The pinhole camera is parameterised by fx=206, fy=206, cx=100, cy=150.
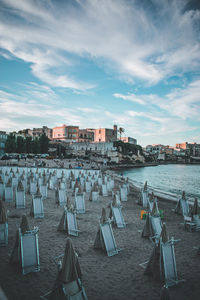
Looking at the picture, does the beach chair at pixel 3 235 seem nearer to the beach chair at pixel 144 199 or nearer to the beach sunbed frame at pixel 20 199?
the beach sunbed frame at pixel 20 199

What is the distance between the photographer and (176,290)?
4.85 meters

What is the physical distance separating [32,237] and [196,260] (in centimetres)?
501

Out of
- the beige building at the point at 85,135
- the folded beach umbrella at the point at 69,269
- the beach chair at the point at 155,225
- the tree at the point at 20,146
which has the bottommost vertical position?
the beach chair at the point at 155,225

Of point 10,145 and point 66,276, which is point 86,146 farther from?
point 66,276

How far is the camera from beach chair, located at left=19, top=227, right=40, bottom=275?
17.0ft

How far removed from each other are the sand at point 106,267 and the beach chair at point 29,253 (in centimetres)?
17

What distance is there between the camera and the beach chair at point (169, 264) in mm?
5020

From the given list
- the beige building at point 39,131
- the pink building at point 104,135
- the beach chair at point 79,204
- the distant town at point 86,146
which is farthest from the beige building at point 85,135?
the beach chair at point 79,204

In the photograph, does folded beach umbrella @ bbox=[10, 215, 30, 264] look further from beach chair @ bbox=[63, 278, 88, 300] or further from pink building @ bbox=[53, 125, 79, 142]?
pink building @ bbox=[53, 125, 79, 142]

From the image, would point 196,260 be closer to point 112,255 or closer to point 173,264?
point 173,264

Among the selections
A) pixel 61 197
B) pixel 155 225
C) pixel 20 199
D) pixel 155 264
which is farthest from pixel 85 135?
pixel 155 264

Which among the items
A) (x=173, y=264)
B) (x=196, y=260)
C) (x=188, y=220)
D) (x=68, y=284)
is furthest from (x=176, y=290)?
(x=188, y=220)

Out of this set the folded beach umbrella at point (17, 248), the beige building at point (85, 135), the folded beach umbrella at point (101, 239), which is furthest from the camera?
the beige building at point (85, 135)

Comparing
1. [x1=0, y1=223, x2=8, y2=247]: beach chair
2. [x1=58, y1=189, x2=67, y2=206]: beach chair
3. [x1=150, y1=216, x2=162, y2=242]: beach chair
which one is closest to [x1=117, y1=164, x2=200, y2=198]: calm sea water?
[x1=58, y1=189, x2=67, y2=206]: beach chair
